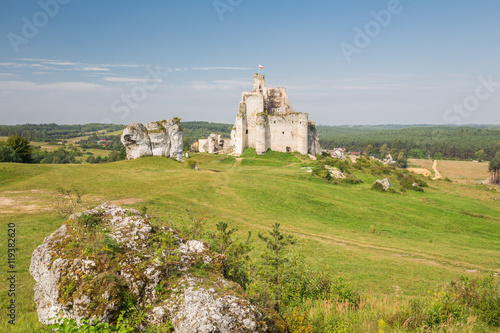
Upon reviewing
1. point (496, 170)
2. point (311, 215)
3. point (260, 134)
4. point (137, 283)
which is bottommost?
point (496, 170)

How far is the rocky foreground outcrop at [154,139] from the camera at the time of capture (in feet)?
140


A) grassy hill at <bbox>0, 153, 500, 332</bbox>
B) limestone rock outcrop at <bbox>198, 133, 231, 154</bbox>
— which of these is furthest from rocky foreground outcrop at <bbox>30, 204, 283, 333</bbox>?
limestone rock outcrop at <bbox>198, 133, 231, 154</bbox>

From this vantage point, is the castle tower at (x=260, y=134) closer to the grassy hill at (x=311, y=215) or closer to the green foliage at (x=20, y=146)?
the grassy hill at (x=311, y=215)

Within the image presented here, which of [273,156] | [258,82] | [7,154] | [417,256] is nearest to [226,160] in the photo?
[273,156]

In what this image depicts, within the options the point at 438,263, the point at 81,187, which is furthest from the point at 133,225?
the point at 81,187

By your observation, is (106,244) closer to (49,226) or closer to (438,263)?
(49,226)

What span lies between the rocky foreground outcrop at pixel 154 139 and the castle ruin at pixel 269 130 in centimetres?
1894

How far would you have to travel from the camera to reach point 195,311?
4965 millimetres

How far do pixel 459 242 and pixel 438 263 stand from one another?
8.26 metres

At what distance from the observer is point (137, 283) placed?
5656 millimetres

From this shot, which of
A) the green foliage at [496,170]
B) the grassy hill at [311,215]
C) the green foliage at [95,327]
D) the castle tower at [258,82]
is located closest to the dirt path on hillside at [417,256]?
the grassy hill at [311,215]

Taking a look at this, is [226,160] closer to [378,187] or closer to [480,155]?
[378,187]

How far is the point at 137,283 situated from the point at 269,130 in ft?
191

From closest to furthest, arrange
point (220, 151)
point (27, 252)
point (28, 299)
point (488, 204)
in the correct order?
point (28, 299)
point (27, 252)
point (488, 204)
point (220, 151)
